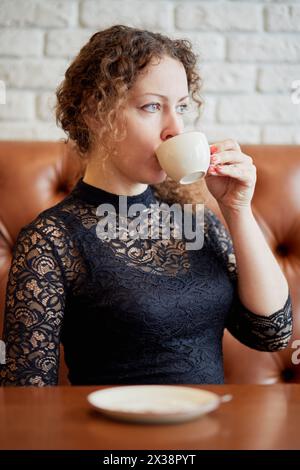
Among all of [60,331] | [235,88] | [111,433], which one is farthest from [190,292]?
[235,88]

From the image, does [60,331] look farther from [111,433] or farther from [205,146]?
[111,433]

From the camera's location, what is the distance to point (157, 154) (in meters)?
1.14

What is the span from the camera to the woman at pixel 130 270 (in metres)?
1.18

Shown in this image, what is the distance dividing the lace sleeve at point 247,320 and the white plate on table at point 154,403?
52 centimetres

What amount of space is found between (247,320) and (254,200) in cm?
34

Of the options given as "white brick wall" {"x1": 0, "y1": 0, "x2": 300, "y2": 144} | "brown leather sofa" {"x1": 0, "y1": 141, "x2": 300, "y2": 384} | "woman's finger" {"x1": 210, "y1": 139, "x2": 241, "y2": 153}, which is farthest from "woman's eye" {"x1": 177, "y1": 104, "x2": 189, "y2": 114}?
"white brick wall" {"x1": 0, "y1": 0, "x2": 300, "y2": 144}

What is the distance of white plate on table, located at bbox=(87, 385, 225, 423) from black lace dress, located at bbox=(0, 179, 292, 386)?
0.39 m

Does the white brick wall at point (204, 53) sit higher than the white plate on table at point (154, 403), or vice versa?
the white brick wall at point (204, 53)

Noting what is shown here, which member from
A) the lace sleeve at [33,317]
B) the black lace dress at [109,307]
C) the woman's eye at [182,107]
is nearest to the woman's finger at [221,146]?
the woman's eye at [182,107]

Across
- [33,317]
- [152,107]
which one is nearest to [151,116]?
[152,107]

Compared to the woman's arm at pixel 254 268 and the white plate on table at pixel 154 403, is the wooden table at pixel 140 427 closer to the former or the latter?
the white plate on table at pixel 154 403

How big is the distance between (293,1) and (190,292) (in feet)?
3.22

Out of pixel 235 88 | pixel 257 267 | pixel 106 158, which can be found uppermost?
→ pixel 235 88

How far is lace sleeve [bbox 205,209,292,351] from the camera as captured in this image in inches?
51.1
